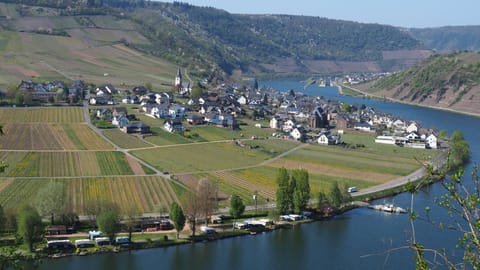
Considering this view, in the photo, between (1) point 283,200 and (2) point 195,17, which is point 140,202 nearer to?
(1) point 283,200

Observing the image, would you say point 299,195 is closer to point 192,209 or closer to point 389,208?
point 389,208

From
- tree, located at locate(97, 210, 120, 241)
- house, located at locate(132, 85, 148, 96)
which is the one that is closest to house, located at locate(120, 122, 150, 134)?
house, located at locate(132, 85, 148, 96)

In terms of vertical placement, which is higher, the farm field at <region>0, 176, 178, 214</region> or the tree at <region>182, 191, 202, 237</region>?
the tree at <region>182, 191, 202, 237</region>

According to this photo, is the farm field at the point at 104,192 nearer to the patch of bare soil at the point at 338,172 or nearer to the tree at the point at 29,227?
the tree at the point at 29,227

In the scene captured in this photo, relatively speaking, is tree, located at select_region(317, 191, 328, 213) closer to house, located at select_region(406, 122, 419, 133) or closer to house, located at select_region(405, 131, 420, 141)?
house, located at select_region(405, 131, 420, 141)

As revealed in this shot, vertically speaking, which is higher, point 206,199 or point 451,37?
point 451,37

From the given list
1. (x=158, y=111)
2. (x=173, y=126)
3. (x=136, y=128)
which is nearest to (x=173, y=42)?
(x=158, y=111)

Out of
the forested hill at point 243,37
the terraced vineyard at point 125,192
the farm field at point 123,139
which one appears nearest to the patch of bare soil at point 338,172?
the terraced vineyard at point 125,192
